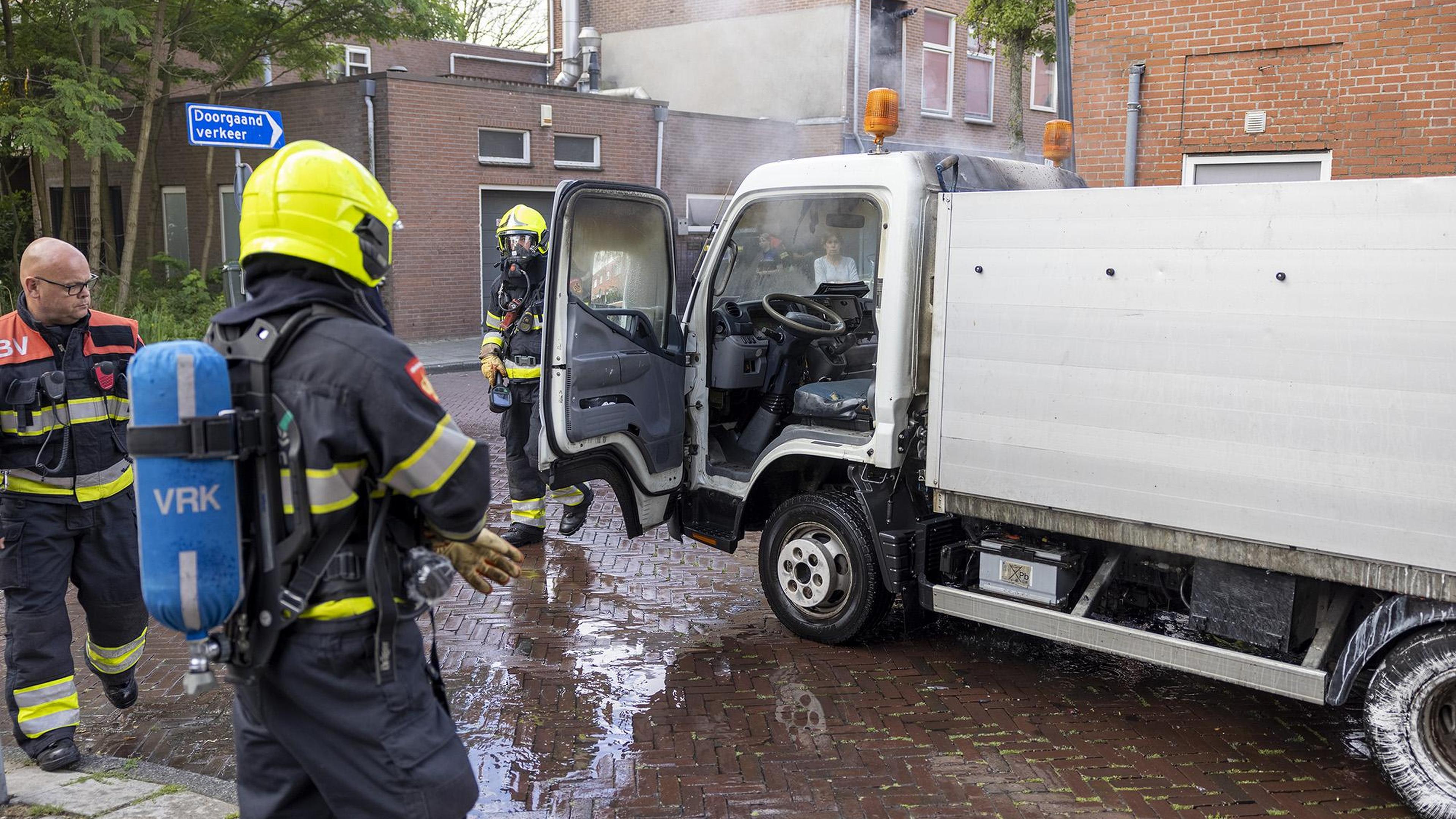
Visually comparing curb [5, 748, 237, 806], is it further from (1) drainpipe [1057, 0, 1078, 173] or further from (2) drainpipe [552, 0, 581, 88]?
(2) drainpipe [552, 0, 581, 88]

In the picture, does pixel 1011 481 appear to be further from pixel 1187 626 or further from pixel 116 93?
pixel 116 93

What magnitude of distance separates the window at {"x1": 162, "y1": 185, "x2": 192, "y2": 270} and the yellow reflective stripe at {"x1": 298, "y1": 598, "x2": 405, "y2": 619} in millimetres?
19553

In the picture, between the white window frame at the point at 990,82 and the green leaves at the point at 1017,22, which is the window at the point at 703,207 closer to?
the green leaves at the point at 1017,22

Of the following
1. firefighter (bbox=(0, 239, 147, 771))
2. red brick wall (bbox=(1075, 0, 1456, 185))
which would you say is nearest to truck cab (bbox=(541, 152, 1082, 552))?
firefighter (bbox=(0, 239, 147, 771))

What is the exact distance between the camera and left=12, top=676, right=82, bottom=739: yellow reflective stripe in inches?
161

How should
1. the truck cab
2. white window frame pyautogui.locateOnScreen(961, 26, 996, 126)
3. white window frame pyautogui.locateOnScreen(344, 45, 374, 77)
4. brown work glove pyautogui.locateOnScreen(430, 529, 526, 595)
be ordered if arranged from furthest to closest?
white window frame pyautogui.locateOnScreen(344, 45, 374, 77) → white window frame pyautogui.locateOnScreen(961, 26, 996, 126) → the truck cab → brown work glove pyautogui.locateOnScreen(430, 529, 526, 595)

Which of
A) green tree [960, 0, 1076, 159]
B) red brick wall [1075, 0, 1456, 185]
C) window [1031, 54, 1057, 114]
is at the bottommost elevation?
red brick wall [1075, 0, 1456, 185]

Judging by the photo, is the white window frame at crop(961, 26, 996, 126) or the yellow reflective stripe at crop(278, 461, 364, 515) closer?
the yellow reflective stripe at crop(278, 461, 364, 515)

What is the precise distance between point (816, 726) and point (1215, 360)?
2.03m

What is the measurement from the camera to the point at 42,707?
411 cm

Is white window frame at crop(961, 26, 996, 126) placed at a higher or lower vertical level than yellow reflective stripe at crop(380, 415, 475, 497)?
higher

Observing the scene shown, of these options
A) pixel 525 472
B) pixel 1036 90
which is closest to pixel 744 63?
pixel 1036 90

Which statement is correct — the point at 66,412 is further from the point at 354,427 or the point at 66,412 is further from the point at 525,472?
the point at 525,472

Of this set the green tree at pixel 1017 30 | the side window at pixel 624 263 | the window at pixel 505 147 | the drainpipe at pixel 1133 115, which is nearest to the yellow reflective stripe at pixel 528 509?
the side window at pixel 624 263
